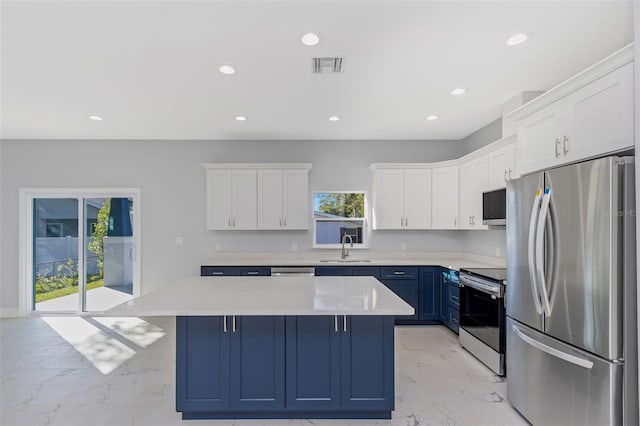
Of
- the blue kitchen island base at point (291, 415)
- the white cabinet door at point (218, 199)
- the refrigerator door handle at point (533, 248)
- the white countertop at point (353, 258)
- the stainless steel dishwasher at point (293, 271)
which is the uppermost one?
the white cabinet door at point (218, 199)

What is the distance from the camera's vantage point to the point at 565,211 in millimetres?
1878

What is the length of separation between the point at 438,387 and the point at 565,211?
1762mm

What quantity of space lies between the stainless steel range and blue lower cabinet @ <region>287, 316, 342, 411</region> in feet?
5.25

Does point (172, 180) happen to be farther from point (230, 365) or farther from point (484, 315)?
point (484, 315)

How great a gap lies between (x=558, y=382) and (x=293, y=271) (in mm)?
2942

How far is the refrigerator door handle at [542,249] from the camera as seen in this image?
1.99 metres

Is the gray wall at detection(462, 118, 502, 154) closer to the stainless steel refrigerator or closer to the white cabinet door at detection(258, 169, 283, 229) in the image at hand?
the stainless steel refrigerator

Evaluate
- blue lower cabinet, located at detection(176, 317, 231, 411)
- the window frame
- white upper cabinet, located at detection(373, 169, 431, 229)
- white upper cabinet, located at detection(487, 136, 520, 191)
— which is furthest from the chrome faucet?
blue lower cabinet, located at detection(176, 317, 231, 411)

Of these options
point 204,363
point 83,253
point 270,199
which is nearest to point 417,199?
point 270,199

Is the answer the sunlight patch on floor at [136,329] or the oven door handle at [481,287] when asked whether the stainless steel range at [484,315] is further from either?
the sunlight patch on floor at [136,329]

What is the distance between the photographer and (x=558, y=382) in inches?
76.4

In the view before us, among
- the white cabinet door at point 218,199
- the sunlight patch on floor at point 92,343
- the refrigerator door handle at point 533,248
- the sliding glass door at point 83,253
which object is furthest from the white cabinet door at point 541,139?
the sliding glass door at point 83,253

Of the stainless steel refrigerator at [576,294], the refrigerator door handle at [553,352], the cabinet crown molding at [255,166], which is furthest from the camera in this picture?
the cabinet crown molding at [255,166]

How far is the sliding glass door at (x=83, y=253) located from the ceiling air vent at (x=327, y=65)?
3.75 m
